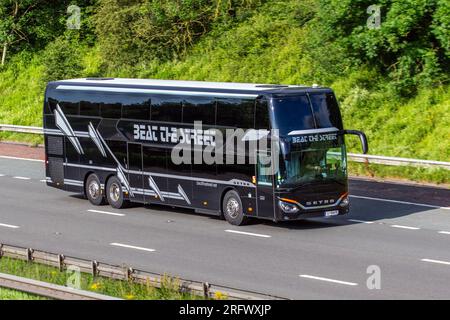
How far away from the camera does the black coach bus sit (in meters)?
23.9

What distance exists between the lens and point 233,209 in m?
25.2

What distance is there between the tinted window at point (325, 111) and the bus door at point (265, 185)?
1522 mm

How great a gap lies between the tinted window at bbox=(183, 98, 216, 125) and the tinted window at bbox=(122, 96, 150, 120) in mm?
1450

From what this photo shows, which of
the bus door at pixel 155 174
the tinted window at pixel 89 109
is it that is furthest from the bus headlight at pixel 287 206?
the tinted window at pixel 89 109

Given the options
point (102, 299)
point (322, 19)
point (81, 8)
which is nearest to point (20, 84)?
point (81, 8)

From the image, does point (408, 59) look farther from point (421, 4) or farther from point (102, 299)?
point (102, 299)

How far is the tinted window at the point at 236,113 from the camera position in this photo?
2425 centimetres

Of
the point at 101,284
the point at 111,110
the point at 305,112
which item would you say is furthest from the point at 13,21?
the point at 101,284

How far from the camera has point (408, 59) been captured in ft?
112

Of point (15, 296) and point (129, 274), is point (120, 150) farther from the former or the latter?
point (15, 296)

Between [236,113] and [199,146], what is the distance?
1570 millimetres

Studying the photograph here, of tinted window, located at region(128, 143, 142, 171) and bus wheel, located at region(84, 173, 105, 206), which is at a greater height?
tinted window, located at region(128, 143, 142, 171)

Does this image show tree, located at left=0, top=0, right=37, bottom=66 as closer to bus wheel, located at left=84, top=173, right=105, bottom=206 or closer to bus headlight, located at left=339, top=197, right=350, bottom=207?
bus wheel, located at left=84, top=173, right=105, bottom=206

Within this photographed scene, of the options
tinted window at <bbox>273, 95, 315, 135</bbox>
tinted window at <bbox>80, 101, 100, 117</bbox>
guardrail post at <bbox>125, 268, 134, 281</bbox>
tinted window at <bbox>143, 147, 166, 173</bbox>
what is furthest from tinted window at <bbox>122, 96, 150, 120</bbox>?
guardrail post at <bbox>125, 268, 134, 281</bbox>
